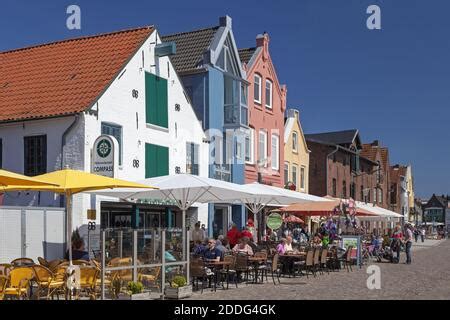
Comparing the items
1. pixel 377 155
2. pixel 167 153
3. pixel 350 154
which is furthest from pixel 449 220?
pixel 167 153

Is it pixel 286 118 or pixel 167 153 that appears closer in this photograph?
pixel 167 153

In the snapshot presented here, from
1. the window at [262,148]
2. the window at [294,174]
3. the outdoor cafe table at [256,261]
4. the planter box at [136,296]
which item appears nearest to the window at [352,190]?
Result: the window at [294,174]

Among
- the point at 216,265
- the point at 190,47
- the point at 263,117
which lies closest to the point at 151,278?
the point at 216,265

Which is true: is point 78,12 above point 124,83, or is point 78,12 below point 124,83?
above

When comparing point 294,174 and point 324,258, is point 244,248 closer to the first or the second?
point 324,258

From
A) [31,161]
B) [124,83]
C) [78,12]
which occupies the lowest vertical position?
[31,161]

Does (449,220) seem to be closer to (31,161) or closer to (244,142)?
(244,142)

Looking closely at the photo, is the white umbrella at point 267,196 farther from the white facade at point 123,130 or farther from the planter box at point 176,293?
the planter box at point 176,293

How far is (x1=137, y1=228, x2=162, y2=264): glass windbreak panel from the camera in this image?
13.2m

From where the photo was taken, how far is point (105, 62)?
22469 mm

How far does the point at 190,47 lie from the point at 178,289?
58.2 feet

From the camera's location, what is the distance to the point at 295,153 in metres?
39.8

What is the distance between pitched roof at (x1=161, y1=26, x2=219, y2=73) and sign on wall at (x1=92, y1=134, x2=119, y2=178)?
9076 millimetres

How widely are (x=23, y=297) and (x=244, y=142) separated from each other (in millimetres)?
19925
